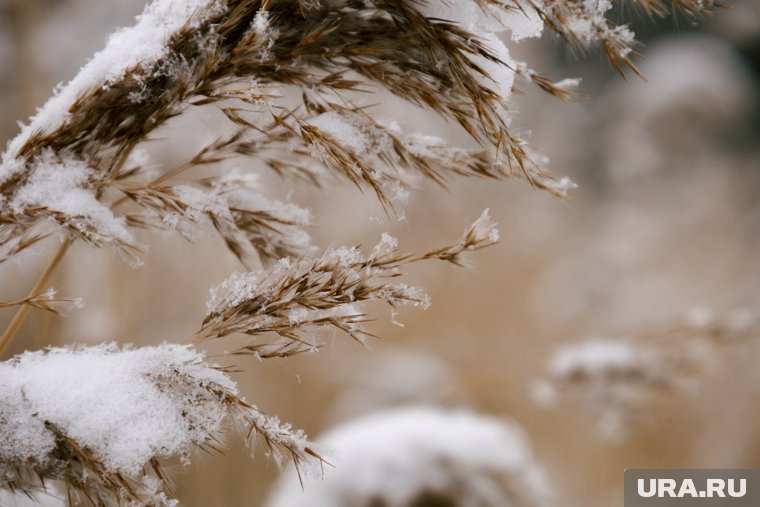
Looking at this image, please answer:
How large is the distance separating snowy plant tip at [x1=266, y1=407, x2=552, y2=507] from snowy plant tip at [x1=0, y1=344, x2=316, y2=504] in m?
1.35

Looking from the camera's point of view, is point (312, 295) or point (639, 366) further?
point (639, 366)

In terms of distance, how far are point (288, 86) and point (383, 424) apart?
172 centimetres

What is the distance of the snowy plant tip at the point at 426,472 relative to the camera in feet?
7.07

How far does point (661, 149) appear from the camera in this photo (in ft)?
16.7

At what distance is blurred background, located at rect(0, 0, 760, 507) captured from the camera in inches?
130

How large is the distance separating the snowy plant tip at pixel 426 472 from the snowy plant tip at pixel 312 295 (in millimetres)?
1363

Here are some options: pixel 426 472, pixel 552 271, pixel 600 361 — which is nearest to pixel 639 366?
pixel 600 361

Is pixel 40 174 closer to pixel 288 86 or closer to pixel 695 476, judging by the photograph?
pixel 288 86

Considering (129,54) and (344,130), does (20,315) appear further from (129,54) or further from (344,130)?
(344,130)

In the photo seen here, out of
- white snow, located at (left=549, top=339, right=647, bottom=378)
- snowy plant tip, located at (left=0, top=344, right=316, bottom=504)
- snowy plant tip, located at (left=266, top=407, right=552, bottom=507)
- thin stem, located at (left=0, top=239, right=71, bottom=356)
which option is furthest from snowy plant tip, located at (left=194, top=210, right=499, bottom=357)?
white snow, located at (left=549, top=339, right=647, bottom=378)

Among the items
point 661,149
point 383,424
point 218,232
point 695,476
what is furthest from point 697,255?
point 218,232

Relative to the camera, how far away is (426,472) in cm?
220

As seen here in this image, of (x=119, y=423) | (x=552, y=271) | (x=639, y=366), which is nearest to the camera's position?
(x=119, y=423)

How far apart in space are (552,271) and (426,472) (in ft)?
12.2
